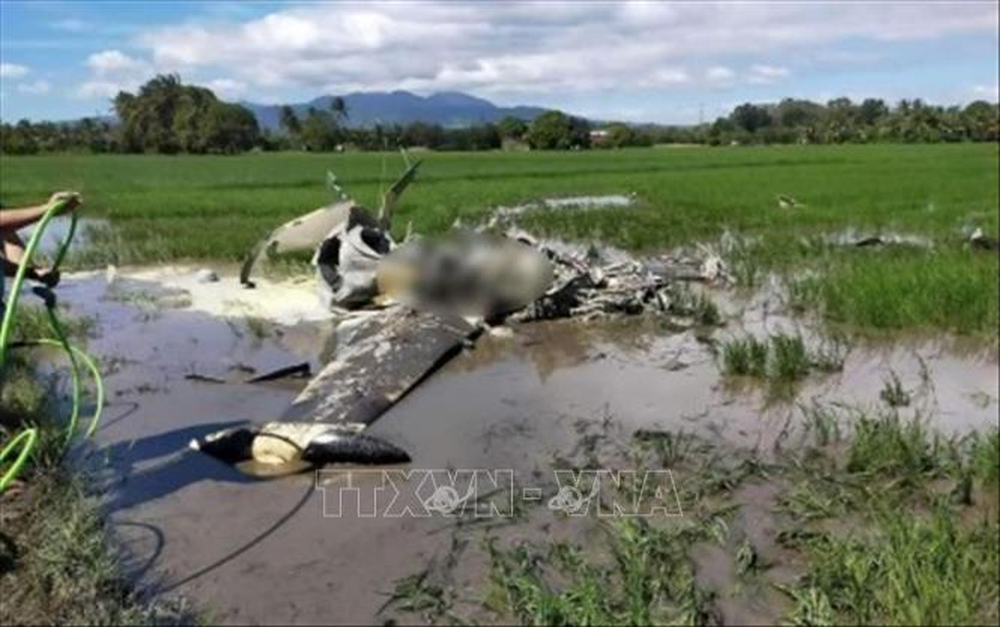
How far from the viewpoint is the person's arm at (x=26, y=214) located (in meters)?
4.25

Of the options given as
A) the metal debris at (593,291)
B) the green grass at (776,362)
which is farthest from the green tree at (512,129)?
the green grass at (776,362)

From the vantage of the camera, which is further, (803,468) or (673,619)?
(803,468)

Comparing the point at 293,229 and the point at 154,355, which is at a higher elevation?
the point at 293,229

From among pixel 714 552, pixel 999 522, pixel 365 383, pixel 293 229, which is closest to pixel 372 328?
pixel 365 383

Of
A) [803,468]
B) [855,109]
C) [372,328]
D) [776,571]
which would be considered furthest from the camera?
[855,109]

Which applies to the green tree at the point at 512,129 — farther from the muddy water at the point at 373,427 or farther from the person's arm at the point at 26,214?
the person's arm at the point at 26,214

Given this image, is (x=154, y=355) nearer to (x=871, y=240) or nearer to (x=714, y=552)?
(x=714, y=552)

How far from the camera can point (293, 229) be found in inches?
418

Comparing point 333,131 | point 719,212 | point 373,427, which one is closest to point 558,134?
point 333,131

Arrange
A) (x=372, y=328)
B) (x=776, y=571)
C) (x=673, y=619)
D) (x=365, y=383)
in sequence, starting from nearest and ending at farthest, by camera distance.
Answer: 1. (x=673, y=619)
2. (x=776, y=571)
3. (x=365, y=383)
4. (x=372, y=328)

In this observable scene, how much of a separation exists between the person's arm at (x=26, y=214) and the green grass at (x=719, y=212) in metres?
6.49

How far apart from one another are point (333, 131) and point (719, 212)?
2163 inches

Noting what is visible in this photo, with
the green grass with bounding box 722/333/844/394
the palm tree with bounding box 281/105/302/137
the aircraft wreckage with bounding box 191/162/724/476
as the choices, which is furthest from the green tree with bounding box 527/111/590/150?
the green grass with bounding box 722/333/844/394

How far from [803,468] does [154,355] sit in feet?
17.2
